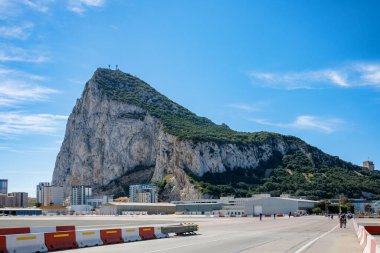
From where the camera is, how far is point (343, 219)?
48562 millimetres

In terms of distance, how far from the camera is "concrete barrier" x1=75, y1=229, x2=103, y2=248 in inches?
1015

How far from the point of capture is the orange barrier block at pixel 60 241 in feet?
78.0

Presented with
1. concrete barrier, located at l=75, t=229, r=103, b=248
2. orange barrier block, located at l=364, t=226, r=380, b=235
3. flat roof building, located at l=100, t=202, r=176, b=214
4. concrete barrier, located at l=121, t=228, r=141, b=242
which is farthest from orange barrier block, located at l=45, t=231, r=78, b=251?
flat roof building, located at l=100, t=202, r=176, b=214

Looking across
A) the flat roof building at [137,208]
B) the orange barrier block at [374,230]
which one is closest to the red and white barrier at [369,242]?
the orange barrier block at [374,230]

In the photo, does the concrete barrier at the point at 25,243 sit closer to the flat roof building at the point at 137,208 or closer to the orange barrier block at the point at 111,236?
the orange barrier block at the point at 111,236

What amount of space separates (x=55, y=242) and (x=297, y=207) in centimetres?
13529

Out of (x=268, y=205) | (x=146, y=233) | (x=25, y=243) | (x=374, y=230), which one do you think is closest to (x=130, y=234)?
(x=146, y=233)

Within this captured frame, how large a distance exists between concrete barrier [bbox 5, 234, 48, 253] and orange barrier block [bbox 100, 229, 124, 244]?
16.3 ft

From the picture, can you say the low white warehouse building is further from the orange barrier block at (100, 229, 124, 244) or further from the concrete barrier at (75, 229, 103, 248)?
the concrete barrier at (75, 229, 103, 248)

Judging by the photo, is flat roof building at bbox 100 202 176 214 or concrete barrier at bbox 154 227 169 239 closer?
concrete barrier at bbox 154 227 169 239

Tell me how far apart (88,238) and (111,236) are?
2.22 meters

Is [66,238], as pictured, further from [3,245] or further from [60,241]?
[3,245]

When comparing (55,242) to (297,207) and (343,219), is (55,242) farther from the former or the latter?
(297,207)

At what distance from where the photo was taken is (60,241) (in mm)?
24438
